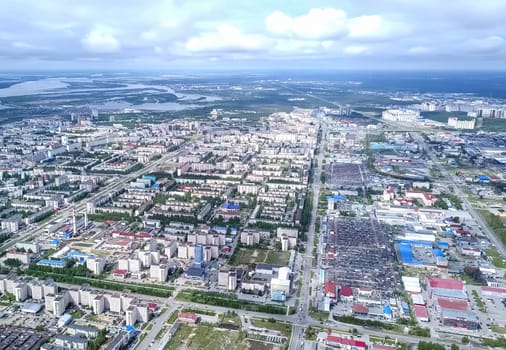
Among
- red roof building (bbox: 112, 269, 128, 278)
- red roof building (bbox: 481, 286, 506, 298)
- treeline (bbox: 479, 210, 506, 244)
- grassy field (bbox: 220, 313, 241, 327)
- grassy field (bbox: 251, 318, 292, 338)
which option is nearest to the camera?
grassy field (bbox: 251, 318, 292, 338)

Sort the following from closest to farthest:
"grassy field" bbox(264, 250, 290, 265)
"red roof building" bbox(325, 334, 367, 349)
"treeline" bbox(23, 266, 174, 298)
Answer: "red roof building" bbox(325, 334, 367, 349) < "treeline" bbox(23, 266, 174, 298) < "grassy field" bbox(264, 250, 290, 265)

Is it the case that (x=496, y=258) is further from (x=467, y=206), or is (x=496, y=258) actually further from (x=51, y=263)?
(x=51, y=263)

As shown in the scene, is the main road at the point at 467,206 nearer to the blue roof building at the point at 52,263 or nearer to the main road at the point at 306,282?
the main road at the point at 306,282

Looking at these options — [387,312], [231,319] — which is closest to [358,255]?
[387,312]

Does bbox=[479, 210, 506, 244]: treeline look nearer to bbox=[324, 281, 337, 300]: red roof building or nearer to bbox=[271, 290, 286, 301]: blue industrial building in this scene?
bbox=[324, 281, 337, 300]: red roof building

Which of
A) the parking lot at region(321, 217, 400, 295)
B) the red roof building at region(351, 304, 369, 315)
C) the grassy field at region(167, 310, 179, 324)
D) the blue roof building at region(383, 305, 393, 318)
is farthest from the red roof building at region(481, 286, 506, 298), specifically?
the grassy field at region(167, 310, 179, 324)

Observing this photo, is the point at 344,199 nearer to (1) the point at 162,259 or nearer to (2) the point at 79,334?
(1) the point at 162,259
